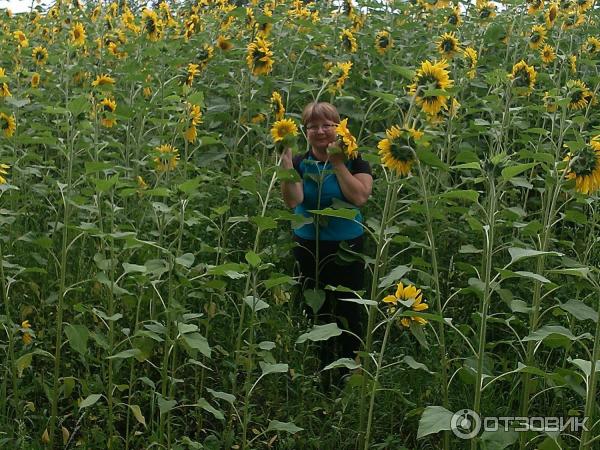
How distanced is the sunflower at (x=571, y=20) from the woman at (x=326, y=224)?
2321 millimetres

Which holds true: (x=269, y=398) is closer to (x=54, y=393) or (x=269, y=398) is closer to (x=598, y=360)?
(x=54, y=393)

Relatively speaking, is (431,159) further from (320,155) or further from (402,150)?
(320,155)

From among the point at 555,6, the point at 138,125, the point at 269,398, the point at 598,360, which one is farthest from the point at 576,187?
the point at 555,6

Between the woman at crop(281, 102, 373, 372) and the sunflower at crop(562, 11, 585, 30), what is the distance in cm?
232

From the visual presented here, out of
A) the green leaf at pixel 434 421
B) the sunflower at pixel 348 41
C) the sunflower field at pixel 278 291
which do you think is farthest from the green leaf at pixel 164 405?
the sunflower at pixel 348 41

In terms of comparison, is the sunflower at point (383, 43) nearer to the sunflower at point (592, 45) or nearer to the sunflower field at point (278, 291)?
the sunflower field at point (278, 291)

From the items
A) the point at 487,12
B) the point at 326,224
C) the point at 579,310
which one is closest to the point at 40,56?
the point at 326,224

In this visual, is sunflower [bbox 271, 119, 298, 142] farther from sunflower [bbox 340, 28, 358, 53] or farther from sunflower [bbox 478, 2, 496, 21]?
sunflower [bbox 478, 2, 496, 21]

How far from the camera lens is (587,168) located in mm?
2588

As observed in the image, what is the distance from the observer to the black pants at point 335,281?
3.87 meters

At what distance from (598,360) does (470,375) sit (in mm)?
379

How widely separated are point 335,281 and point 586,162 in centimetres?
158

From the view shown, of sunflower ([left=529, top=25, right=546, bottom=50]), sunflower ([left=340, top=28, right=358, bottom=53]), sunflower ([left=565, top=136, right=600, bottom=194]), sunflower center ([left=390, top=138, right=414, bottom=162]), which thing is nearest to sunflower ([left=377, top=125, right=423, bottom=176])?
sunflower center ([left=390, top=138, right=414, bottom=162])

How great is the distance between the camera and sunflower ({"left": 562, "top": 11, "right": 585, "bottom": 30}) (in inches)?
214
